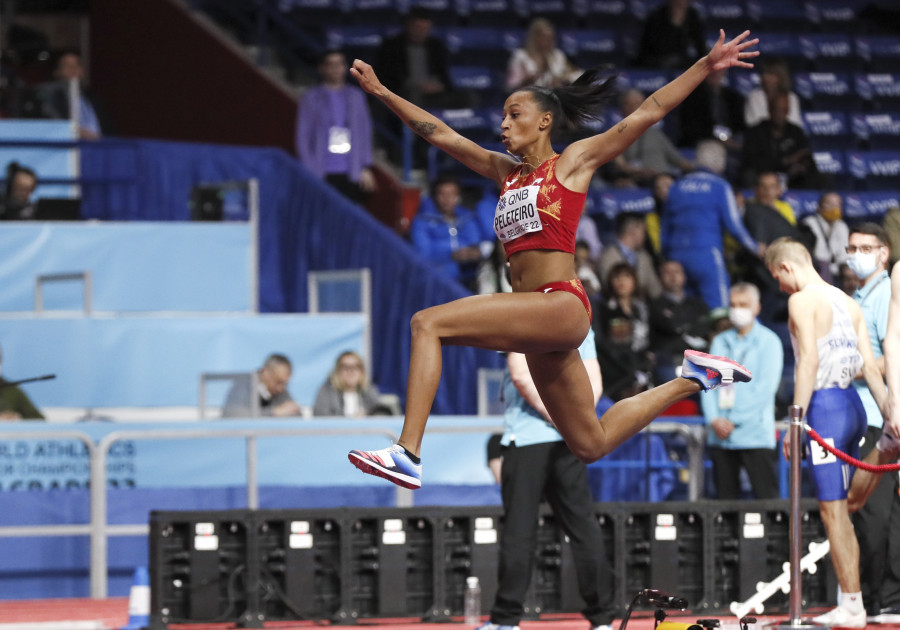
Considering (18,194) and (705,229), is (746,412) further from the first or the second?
(18,194)

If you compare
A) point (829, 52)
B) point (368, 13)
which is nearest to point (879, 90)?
point (829, 52)

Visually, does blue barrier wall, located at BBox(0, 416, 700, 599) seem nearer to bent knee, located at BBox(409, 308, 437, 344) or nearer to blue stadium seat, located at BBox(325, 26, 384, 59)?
bent knee, located at BBox(409, 308, 437, 344)

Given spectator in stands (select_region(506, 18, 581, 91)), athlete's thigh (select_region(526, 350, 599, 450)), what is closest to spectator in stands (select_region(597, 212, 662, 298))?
spectator in stands (select_region(506, 18, 581, 91))

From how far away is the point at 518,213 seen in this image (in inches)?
220

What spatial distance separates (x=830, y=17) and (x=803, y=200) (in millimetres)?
4505

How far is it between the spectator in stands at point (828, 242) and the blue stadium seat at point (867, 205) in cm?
193

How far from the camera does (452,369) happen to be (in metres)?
11.4

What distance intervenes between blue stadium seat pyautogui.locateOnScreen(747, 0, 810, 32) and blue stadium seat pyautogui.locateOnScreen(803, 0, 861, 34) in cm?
10

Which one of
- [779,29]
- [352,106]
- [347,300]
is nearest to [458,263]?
[347,300]

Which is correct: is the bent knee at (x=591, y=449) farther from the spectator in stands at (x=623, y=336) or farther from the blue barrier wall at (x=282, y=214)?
the blue barrier wall at (x=282, y=214)

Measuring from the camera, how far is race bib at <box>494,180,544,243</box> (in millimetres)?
5562

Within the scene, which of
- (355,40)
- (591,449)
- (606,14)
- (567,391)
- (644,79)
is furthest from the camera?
(606,14)


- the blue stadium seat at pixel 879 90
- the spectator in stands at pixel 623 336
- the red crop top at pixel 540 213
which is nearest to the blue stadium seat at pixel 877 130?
the blue stadium seat at pixel 879 90

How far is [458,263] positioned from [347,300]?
1047mm
